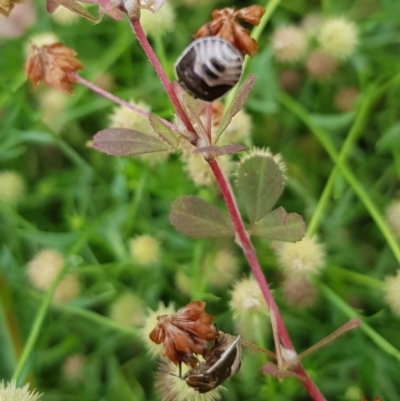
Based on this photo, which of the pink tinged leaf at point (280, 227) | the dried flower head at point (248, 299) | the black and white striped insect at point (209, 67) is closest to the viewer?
the black and white striped insect at point (209, 67)

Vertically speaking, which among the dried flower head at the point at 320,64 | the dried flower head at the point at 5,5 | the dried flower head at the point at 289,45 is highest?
the dried flower head at the point at 320,64

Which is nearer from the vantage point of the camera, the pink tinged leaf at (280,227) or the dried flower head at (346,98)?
the pink tinged leaf at (280,227)

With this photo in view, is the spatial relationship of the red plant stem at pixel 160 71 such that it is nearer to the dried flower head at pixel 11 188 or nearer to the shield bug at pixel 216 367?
the shield bug at pixel 216 367

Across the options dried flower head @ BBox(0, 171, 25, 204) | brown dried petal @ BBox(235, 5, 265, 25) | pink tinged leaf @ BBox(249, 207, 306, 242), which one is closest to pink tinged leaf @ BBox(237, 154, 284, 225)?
pink tinged leaf @ BBox(249, 207, 306, 242)

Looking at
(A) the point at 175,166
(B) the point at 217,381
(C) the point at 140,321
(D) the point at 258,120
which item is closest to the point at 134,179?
(A) the point at 175,166

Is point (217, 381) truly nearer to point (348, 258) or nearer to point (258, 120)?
point (348, 258)

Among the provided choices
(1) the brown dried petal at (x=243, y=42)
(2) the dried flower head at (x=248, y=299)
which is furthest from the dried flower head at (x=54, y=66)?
(2) the dried flower head at (x=248, y=299)

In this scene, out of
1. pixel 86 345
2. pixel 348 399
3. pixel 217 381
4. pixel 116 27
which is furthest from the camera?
pixel 116 27
